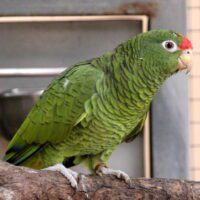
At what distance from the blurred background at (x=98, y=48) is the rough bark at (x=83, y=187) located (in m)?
0.80

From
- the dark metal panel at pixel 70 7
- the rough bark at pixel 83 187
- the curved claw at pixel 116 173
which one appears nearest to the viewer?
the rough bark at pixel 83 187

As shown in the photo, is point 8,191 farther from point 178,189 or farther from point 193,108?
point 193,108

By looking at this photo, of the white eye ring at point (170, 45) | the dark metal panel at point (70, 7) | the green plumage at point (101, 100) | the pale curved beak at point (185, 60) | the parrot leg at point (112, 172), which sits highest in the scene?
the dark metal panel at point (70, 7)

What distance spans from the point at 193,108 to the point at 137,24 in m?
0.56

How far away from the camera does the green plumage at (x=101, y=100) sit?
1303mm

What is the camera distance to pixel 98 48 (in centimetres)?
201

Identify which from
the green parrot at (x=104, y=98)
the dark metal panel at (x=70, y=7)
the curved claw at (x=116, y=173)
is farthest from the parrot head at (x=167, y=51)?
the dark metal panel at (x=70, y=7)

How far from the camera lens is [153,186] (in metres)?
1.19

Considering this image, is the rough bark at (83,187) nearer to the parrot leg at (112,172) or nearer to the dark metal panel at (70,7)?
the parrot leg at (112,172)

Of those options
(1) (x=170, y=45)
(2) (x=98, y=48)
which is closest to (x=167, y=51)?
(1) (x=170, y=45)

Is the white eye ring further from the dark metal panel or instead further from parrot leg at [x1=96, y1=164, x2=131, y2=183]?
the dark metal panel

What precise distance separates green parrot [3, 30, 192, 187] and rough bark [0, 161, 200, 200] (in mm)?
85

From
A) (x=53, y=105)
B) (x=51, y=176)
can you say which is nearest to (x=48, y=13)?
(x=53, y=105)

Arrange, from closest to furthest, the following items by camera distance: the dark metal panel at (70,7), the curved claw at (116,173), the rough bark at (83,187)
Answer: the rough bark at (83,187) < the curved claw at (116,173) < the dark metal panel at (70,7)
